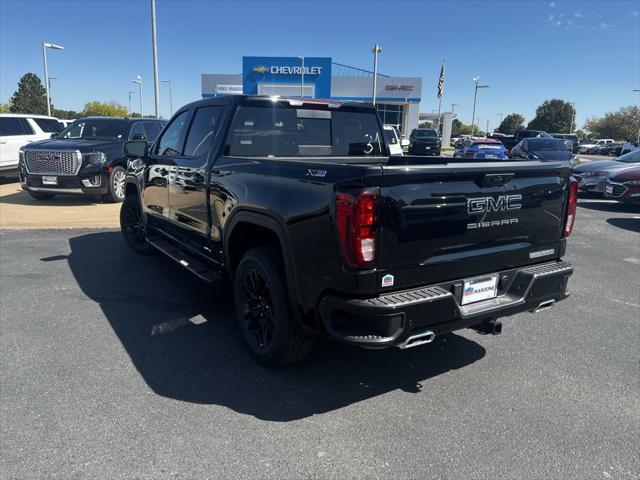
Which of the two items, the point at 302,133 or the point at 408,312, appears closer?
the point at 408,312

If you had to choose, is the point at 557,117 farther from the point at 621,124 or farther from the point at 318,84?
the point at 318,84

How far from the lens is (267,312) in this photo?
355 centimetres

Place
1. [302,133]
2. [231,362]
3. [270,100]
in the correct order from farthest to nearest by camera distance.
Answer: [302,133] < [270,100] < [231,362]

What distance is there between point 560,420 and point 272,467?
1.79 m

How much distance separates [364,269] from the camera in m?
2.68

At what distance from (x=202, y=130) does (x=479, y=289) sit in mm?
2923

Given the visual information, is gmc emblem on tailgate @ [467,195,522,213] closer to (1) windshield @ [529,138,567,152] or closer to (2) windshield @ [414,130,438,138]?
(1) windshield @ [529,138,567,152]

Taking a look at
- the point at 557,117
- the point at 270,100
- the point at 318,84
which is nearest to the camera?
the point at 270,100

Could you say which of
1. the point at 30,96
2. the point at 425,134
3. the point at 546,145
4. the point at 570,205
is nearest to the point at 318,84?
the point at 425,134

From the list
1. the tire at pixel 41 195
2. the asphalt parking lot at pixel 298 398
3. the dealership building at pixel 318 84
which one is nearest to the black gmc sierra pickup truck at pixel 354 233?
the asphalt parking lot at pixel 298 398

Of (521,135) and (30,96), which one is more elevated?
(30,96)

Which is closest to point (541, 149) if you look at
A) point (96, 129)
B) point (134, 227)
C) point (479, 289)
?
point (96, 129)

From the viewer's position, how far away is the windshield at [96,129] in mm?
11648

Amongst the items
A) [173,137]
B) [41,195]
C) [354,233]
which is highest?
[173,137]
